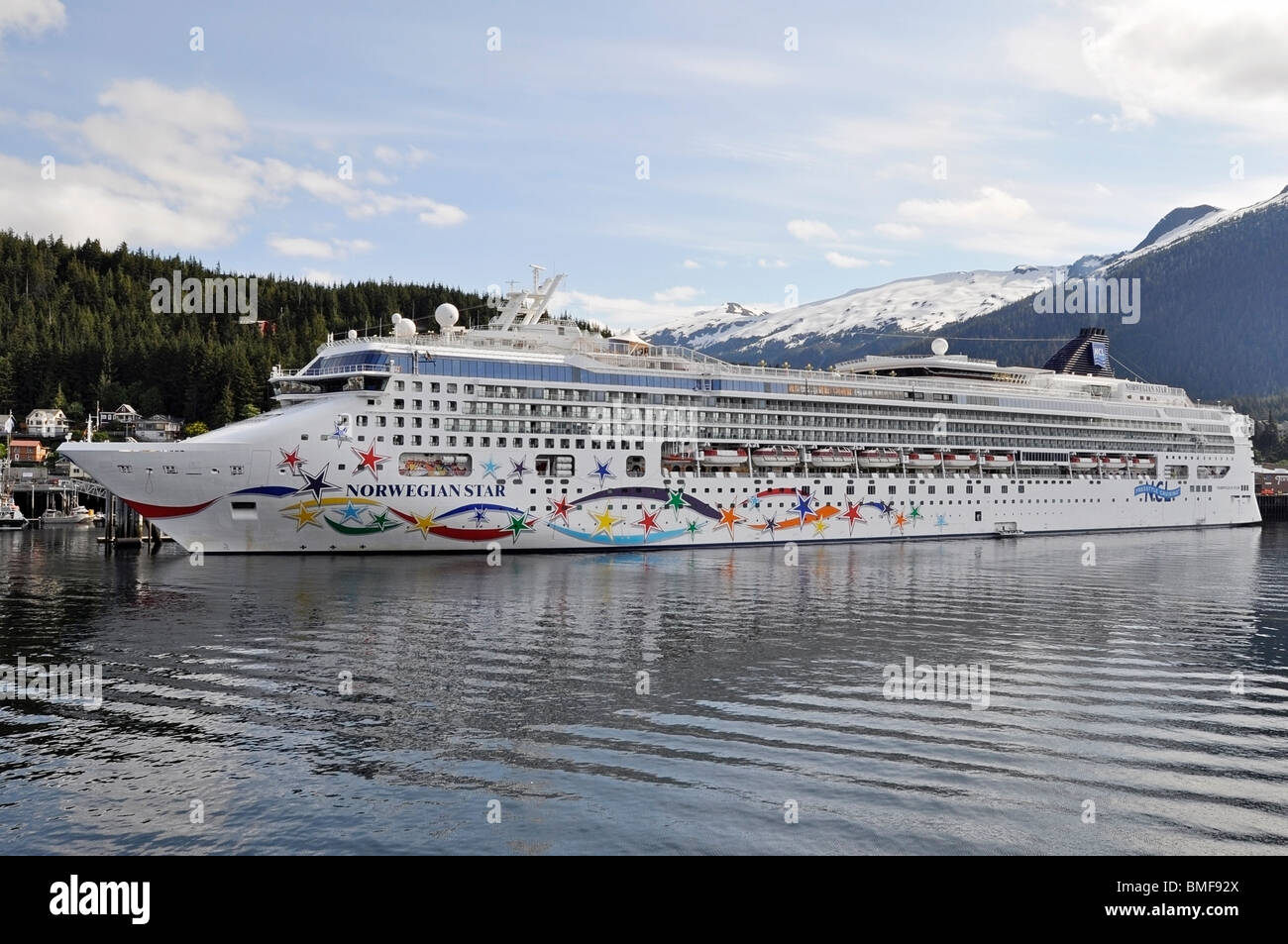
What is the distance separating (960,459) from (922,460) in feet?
14.5

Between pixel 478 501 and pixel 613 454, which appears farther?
pixel 613 454

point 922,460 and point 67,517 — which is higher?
point 922,460

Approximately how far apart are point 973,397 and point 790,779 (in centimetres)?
7146

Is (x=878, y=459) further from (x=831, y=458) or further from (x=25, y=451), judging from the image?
(x=25, y=451)

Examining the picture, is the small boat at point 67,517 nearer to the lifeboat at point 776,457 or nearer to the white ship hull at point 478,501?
the white ship hull at point 478,501

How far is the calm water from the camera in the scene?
16.0m

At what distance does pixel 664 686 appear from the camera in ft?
83.0

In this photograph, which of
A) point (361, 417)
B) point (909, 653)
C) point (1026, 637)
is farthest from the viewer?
point (361, 417)

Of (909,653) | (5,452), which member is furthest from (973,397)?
(5,452)

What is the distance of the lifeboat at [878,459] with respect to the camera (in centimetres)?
7619

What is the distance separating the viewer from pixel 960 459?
81.8 m

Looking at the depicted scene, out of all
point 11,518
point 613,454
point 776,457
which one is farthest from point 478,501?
point 11,518

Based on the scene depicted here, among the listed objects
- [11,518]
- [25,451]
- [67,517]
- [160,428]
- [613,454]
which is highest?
[160,428]
